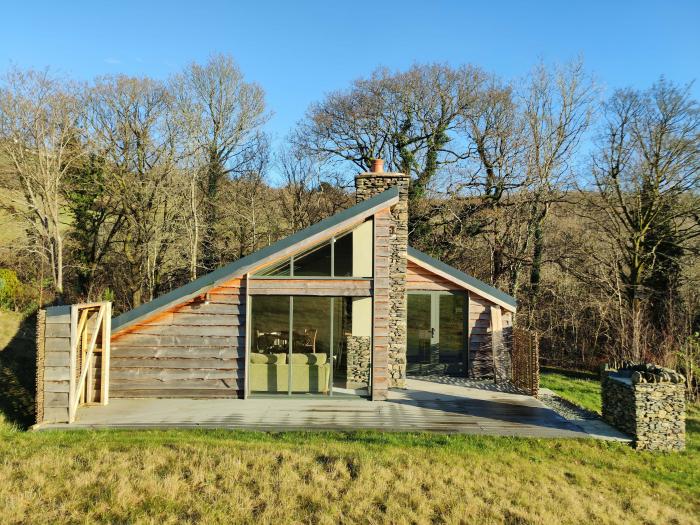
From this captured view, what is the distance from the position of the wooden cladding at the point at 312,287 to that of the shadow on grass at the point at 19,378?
4457 mm

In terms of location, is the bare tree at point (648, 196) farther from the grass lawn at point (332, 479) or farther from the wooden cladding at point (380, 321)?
the grass lawn at point (332, 479)

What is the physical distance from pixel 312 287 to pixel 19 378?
262 inches

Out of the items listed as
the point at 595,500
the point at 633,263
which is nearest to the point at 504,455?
the point at 595,500

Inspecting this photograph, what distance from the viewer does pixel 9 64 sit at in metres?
18.7

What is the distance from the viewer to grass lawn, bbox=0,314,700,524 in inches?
234

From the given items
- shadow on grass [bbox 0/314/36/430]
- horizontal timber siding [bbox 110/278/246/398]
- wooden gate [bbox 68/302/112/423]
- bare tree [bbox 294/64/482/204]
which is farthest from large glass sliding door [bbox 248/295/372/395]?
bare tree [bbox 294/64/482/204]

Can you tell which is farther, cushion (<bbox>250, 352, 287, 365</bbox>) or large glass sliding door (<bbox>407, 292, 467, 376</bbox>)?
large glass sliding door (<bbox>407, 292, 467, 376</bbox>)

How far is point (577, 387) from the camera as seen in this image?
15398 millimetres

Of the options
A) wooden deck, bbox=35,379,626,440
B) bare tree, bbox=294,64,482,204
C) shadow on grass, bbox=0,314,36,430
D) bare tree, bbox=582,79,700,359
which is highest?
bare tree, bbox=294,64,482,204

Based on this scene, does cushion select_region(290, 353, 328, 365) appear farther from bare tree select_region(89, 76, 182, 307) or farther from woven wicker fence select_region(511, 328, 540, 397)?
bare tree select_region(89, 76, 182, 307)

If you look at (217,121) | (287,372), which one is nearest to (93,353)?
(287,372)

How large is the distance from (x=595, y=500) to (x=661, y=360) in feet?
35.3

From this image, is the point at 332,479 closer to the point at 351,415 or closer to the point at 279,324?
the point at 351,415

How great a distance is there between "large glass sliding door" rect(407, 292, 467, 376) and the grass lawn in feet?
17.6
